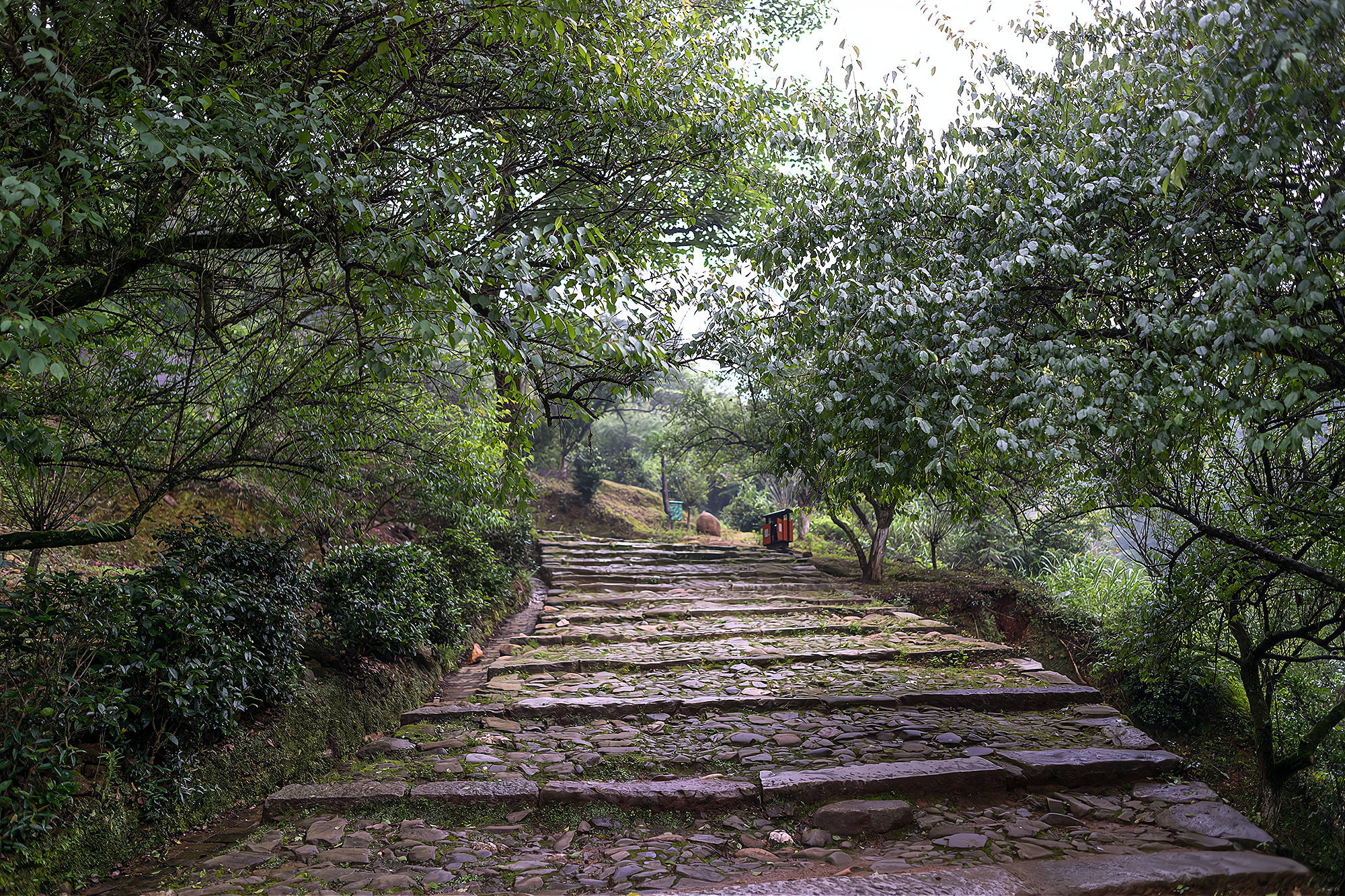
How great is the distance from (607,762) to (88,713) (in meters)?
2.84

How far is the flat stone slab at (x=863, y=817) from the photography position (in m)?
3.80

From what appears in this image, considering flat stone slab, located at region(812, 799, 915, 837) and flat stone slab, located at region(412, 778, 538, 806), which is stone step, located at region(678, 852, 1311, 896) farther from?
flat stone slab, located at region(412, 778, 538, 806)

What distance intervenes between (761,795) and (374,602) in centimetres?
344

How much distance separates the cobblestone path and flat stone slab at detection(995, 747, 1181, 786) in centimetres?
2

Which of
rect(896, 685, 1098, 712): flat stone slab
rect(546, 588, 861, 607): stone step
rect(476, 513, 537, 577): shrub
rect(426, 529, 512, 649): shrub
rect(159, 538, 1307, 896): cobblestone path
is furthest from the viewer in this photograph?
rect(476, 513, 537, 577): shrub

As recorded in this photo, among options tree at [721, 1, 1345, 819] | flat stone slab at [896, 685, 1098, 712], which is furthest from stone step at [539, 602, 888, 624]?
tree at [721, 1, 1345, 819]

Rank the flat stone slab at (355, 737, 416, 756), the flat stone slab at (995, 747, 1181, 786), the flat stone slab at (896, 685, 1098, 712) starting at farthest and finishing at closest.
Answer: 1. the flat stone slab at (896, 685, 1098, 712)
2. the flat stone slab at (355, 737, 416, 756)
3. the flat stone slab at (995, 747, 1181, 786)

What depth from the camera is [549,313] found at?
10.6ft

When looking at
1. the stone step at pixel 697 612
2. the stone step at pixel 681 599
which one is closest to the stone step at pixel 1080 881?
the stone step at pixel 697 612

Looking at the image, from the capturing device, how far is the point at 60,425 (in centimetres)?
410

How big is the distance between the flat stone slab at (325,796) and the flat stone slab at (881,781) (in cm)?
226

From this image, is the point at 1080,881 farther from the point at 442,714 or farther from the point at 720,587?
the point at 720,587

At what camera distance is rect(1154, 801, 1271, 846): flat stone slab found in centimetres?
353

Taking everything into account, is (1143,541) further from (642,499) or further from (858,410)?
(642,499)
